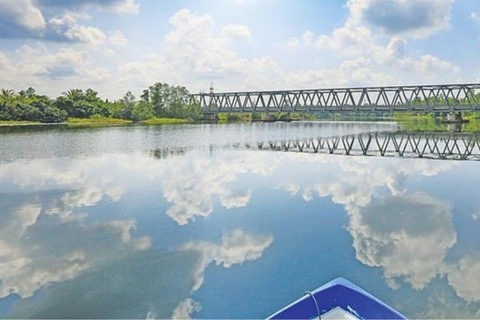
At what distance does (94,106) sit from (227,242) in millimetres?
82347

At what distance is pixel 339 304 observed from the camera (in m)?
4.95

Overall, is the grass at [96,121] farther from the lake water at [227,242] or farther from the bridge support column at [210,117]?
the lake water at [227,242]

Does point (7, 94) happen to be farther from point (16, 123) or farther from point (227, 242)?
point (227, 242)

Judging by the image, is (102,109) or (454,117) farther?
(102,109)

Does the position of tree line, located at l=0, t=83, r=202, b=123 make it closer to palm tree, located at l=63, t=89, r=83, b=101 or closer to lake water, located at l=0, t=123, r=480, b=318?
palm tree, located at l=63, t=89, r=83, b=101

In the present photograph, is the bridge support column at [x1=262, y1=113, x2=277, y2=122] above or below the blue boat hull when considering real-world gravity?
above

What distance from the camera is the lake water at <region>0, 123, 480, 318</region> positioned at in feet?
20.7

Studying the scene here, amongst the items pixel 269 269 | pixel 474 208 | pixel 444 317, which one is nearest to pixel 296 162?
pixel 474 208

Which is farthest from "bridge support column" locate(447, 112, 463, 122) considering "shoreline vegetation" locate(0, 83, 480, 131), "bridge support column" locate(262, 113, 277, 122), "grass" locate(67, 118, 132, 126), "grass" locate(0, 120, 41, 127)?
"grass" locate(0, 120, 41, 127)

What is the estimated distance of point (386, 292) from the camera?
21.4ft

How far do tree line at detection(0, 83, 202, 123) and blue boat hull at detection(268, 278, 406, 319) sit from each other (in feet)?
260

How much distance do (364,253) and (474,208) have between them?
6169 mm

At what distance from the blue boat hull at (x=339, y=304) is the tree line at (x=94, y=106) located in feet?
260

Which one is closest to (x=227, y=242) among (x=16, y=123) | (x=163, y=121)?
(x=16, y=123)
